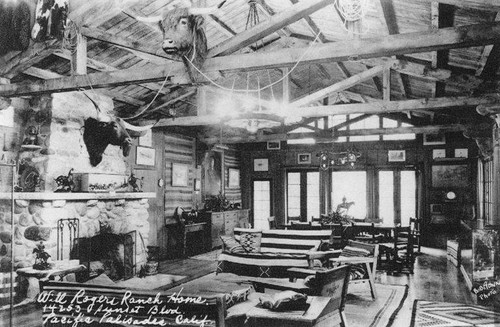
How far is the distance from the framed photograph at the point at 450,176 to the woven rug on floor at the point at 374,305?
6098 millimetres

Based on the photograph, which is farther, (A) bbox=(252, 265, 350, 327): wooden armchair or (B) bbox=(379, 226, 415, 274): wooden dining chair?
(B) bbox=(379, 226, 415, 274): wooden dining chair

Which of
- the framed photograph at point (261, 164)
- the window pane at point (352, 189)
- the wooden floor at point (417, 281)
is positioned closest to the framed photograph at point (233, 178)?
the framed photograph at point (261, 164)

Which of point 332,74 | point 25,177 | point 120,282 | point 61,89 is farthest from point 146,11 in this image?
point 332,74

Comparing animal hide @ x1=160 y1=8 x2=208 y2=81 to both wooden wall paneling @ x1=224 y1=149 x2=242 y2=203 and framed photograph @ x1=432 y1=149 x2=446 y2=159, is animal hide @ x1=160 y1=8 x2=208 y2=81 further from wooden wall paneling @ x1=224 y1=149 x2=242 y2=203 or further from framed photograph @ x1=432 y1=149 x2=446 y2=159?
framed photograph @ x1=432 y1=149 x2=446 y2=159

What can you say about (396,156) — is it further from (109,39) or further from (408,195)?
(109,39)

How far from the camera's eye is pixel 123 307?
3.17 metres

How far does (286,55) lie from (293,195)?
10304 mm

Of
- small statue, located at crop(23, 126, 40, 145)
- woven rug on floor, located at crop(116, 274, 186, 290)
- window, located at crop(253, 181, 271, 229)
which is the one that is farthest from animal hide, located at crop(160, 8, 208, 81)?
window, located at crop(253, 181, 271, 229)

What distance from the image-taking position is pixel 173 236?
33.6 ft

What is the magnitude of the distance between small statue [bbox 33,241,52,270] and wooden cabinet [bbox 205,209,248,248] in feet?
18.4

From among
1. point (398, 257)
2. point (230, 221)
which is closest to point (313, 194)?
point (230, 221)

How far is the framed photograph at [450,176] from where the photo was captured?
39.6ft

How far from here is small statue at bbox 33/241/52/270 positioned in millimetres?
5672

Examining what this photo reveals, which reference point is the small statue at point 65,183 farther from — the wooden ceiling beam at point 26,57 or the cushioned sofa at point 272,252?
the cushioned sofa at point 272,252
